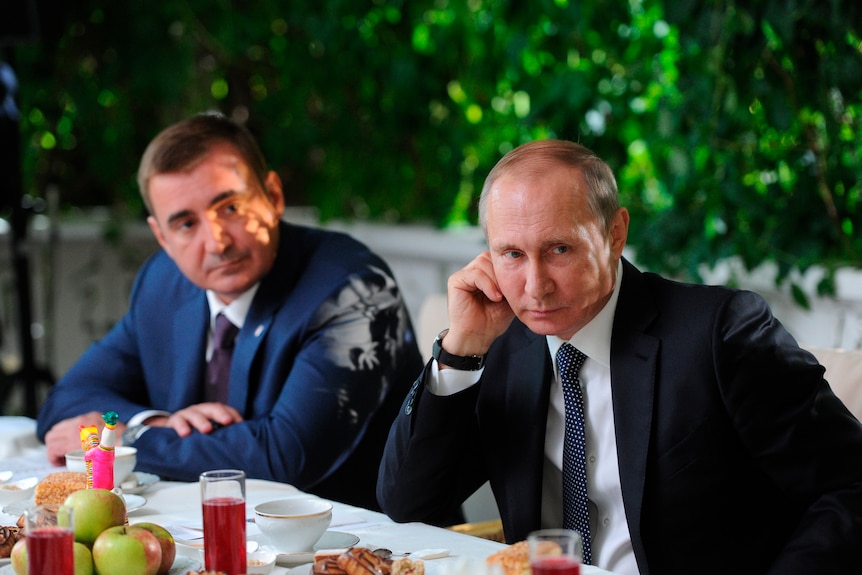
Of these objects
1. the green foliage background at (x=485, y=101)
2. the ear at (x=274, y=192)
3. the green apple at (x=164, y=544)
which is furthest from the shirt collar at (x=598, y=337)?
the green foliage background at (x=485, y=101)

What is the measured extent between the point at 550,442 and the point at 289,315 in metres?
0.78

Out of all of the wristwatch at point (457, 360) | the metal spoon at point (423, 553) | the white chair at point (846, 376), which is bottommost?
the metal spoon at point (423, 553)

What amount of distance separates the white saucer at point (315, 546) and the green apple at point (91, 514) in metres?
0.23

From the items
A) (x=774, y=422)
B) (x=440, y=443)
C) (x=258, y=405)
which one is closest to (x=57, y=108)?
(x=258, y=405)

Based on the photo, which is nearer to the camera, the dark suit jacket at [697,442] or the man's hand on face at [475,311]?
the dark suit jacket at [697,442]

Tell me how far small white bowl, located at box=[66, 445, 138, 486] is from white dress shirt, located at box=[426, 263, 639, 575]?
1.77ft

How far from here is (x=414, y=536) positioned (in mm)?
1672

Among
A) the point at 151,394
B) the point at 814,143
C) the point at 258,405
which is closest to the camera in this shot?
the point at 258,405

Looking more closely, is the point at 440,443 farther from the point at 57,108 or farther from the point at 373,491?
the point at 57,108

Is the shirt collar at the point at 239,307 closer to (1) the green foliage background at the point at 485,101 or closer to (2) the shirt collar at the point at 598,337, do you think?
(2) the shirt collar at the point at 598,337

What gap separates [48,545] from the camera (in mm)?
1276

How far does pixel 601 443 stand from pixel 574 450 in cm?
4

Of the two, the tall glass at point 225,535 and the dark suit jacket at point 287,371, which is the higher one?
the dark suit jacket at point 287,371

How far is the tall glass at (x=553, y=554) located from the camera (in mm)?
1152
